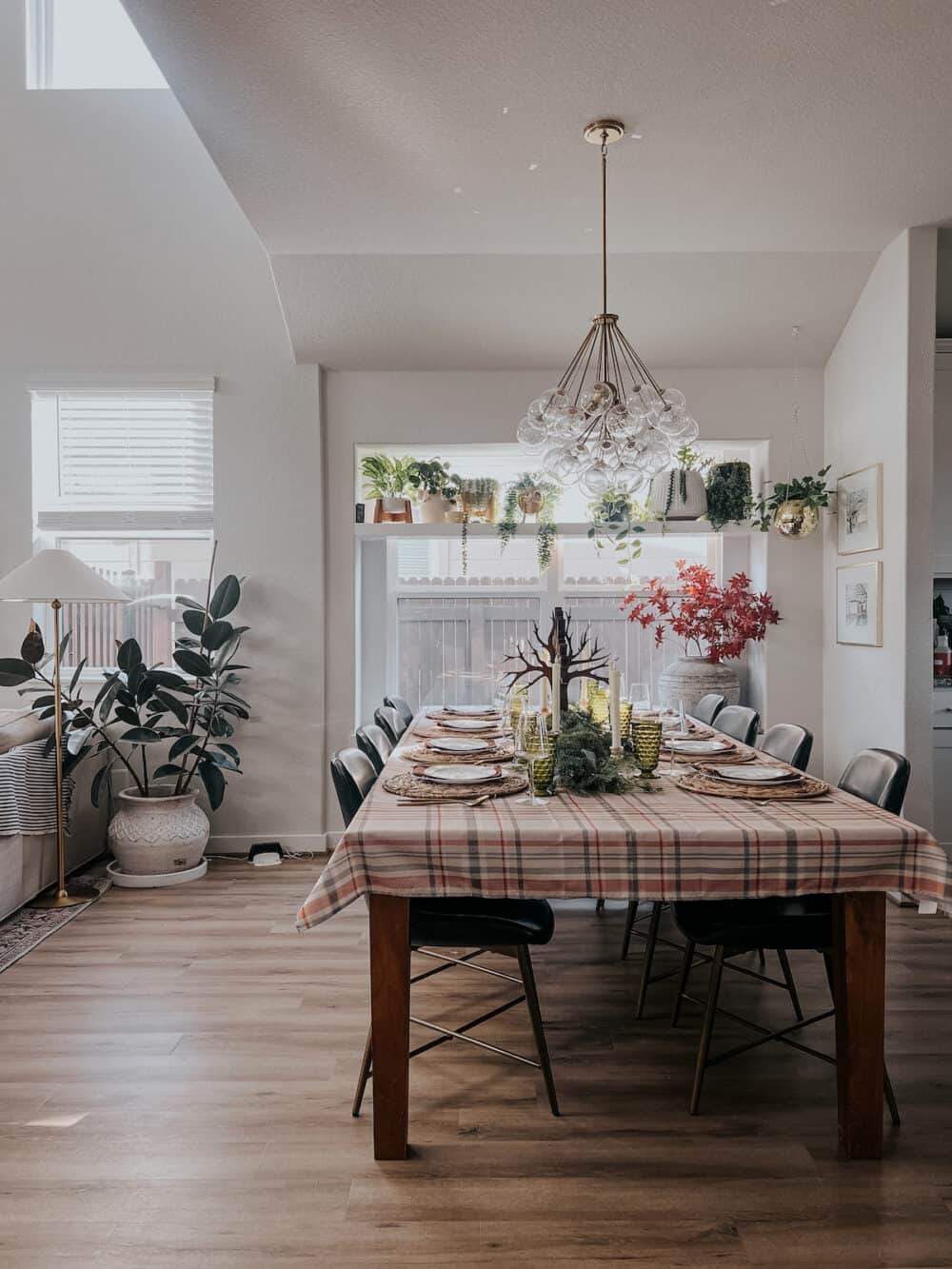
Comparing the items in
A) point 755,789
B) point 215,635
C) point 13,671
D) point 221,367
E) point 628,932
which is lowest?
point 628,932

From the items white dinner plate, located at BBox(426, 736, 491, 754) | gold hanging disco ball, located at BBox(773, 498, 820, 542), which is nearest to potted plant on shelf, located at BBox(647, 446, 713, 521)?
gold hanging disco ball, located at BBox(773, 498, 820, 542)

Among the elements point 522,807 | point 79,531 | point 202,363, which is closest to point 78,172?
point 202,363

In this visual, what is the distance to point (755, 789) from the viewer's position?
98.4 inches

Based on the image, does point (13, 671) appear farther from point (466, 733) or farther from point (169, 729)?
point (466, 733)

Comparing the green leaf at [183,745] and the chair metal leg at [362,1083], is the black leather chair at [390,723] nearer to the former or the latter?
the green leaf at [183,745]

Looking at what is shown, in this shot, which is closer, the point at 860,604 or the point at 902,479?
the point at 902,479

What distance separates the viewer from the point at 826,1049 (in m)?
2.66

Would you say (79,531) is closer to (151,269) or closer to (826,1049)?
(151,269)

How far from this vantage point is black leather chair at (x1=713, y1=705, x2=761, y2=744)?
11.9 ft

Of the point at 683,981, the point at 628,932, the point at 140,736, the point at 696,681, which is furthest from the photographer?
the point at 696,681

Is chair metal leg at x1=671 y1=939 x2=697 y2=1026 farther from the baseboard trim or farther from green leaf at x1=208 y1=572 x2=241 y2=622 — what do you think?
green leaf at x1=208 y1=572 x2=241 y2=622

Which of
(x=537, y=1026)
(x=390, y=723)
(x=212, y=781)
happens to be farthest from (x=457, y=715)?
Result: (x=537, y=1026)

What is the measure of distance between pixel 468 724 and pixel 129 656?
177 cm

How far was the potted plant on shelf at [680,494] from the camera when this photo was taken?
4812mm
